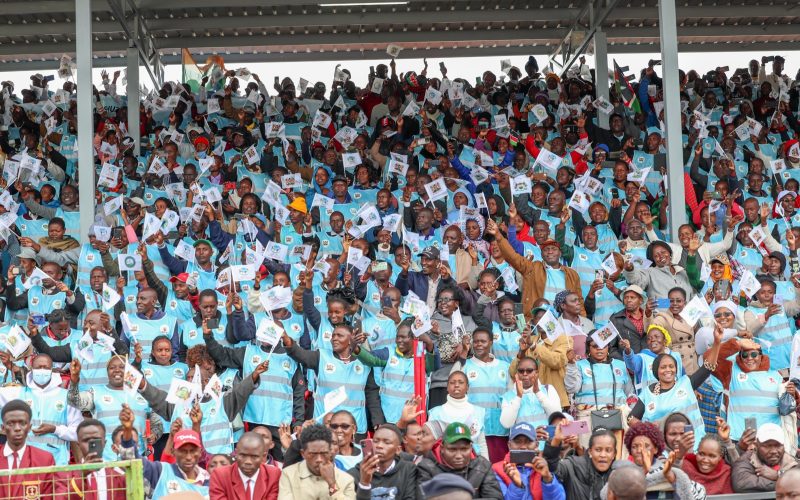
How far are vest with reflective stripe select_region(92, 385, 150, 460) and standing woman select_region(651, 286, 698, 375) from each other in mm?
4431

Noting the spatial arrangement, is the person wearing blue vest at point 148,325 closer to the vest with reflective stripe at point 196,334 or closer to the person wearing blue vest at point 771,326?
the vest with reflective stripe at point 196,334

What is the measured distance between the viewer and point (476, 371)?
10.1 meters

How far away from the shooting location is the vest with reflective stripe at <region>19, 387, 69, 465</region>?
956cm

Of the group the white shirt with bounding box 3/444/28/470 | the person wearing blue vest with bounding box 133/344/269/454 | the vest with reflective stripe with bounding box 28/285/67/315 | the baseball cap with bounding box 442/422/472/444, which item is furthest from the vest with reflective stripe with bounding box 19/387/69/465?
the baseball cap with bounding box 442/422/472/444

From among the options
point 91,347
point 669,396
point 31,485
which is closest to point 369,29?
point 91,347

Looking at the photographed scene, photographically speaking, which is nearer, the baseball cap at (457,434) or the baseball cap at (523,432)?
the baseball cap at (457,434)

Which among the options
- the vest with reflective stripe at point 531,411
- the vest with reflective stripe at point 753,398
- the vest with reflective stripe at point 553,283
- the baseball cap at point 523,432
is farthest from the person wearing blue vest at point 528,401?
the vest with reflective stripe at point 553,283

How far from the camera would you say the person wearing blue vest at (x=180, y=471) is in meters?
7.90

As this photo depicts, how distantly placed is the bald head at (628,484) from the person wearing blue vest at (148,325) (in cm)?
616

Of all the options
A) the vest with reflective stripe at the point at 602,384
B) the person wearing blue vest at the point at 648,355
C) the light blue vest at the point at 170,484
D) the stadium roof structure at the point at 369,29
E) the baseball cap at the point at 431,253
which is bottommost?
the light blue vest at the point at 170,484

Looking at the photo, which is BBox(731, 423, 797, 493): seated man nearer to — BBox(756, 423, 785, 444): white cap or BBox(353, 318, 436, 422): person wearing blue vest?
BBox(756, 423, 785, 444): white cap

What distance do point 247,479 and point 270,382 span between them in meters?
2.94

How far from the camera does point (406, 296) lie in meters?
11.4

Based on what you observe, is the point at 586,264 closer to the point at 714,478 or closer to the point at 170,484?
the point at 714,478
